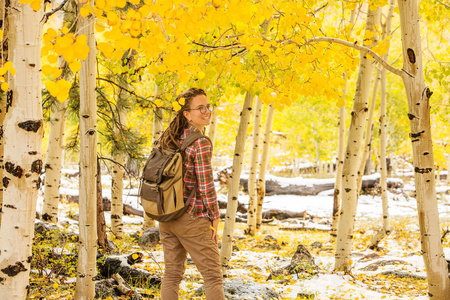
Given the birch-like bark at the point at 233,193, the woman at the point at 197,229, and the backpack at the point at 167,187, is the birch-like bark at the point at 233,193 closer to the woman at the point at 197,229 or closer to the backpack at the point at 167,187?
the woman at the point at 197,229

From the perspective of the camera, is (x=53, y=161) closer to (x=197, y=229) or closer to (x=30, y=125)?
(x=30, y=125)

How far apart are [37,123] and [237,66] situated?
2314 mm

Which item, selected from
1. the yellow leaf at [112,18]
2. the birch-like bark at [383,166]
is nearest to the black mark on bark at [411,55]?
the yellow leaf at [112,18]

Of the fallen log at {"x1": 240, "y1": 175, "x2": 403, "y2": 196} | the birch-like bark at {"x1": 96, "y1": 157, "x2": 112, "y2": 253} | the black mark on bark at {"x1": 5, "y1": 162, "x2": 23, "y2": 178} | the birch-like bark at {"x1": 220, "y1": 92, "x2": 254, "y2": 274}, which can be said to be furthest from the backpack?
the fallen log at {"x1": 240, "y1": 175, "x2": 403, "y2": 196}

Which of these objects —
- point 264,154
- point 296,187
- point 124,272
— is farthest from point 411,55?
point 296,187

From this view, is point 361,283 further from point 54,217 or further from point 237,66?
point 54,217

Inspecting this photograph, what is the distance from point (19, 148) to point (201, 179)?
1.24m

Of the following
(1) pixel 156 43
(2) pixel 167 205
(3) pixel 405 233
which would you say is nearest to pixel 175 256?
(2) pixel 167 205

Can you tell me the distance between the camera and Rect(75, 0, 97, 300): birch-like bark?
10.4 feet

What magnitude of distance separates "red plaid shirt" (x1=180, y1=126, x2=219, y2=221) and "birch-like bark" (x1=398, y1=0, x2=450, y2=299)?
6.20 ft

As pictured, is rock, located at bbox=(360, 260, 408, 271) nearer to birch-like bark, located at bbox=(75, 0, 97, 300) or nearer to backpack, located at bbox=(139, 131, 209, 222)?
backpack, located at bbox=(139, 131, 209, 222)

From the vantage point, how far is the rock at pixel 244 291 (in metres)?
3.68

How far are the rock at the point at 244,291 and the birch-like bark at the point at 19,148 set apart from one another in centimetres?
207

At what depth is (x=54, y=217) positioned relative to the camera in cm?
623
